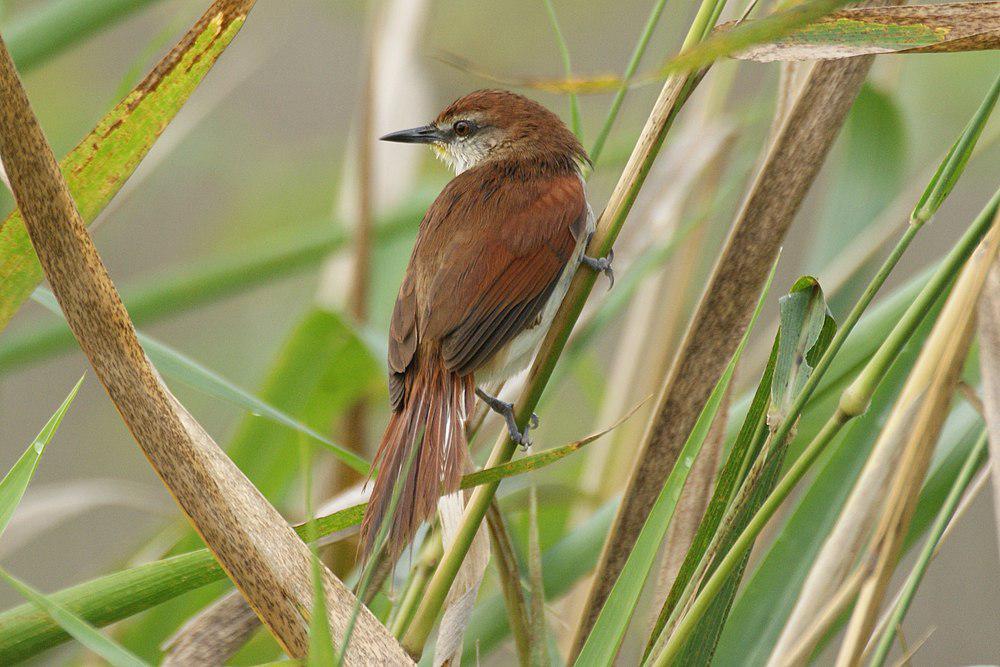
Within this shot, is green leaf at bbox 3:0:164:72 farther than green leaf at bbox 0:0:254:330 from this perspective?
Yes

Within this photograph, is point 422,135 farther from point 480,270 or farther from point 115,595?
point 115,595

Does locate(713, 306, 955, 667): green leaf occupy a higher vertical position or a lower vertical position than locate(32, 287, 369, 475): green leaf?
lower

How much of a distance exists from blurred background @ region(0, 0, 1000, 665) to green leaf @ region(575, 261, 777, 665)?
0.63 meters

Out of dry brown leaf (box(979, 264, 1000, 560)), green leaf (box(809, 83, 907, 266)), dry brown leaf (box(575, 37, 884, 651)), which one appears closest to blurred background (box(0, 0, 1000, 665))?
green leaf (box(809, 83, 907, 266))

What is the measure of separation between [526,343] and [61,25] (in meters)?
1.06

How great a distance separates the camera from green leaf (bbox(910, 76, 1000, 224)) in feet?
3.41

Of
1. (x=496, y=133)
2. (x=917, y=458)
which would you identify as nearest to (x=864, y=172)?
(x=917, y=458)

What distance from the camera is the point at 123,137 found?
1294mm

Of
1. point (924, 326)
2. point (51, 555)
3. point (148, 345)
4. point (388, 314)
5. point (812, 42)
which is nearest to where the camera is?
point (812, 42)

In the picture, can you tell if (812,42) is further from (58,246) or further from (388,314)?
(388,314)

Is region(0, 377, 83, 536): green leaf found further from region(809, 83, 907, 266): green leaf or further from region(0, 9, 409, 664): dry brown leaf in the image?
region(809, 83, 907, 266): green leaf

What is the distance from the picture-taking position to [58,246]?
107 centimetres

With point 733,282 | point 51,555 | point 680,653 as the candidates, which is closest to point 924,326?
point 733,282

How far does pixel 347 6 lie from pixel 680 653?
11.8 feet
